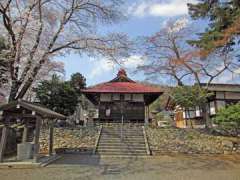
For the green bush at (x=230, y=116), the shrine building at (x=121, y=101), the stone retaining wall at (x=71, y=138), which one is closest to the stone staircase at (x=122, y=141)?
the stone retaining wall at (x=71, y=138)

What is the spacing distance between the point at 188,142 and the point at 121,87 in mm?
9295

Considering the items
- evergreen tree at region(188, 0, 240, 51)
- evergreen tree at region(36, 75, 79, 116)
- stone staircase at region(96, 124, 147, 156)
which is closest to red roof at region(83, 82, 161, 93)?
evergreen tree at region(36, 75, 79, 116)

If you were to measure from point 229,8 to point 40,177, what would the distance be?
1029cm

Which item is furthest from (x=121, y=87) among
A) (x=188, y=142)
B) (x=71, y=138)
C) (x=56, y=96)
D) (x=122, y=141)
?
(x=188, y=142)

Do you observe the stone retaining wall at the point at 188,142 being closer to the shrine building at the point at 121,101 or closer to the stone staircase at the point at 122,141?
the stone staircase at the point at 122,141

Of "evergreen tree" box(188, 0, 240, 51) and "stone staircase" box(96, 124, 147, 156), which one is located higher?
"evergreen tree" box(188, 0, 240, 51)

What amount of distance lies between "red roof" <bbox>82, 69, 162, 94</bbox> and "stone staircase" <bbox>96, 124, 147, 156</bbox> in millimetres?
4457

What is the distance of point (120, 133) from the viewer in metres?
17.7

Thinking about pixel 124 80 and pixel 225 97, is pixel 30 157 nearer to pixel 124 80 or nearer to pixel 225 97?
pixel 124 80

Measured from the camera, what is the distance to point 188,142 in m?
16.5

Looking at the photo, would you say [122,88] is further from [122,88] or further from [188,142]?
[188,142]

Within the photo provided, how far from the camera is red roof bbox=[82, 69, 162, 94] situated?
22844 mm

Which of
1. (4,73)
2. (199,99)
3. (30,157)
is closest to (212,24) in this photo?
(199,99)

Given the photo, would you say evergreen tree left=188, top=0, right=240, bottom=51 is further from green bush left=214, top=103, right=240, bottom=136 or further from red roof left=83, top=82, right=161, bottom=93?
red roof left=83, top=82, right=161, bottom=93
